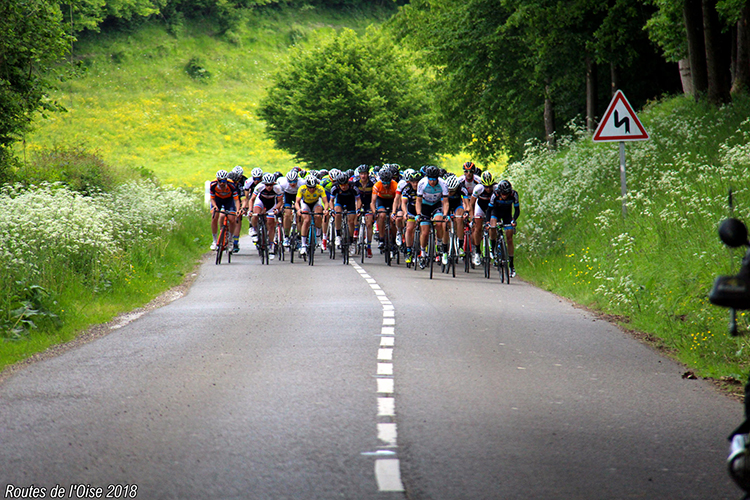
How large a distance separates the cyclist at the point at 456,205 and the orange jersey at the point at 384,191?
2.05 m

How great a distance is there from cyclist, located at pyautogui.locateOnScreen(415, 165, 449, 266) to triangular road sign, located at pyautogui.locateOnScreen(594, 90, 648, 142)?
13.7 ft

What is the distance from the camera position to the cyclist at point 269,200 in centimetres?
2239

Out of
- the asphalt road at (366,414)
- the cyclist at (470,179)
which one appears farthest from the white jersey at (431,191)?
the asphalt road at (366,414)

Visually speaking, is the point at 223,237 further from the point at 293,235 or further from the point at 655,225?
the point at 655,225

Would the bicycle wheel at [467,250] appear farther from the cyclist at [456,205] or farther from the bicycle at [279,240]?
the bicycle at [279,240]

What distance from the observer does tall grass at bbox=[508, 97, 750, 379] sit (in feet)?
34.3

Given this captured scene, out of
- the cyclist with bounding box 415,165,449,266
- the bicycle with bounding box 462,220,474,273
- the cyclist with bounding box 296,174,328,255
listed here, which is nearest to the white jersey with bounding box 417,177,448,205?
the cyclist with bounding box 415,165,449,266

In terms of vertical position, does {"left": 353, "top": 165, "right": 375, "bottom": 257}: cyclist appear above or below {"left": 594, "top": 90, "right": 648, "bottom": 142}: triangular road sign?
below

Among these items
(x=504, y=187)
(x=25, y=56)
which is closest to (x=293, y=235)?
(x=504, y=187)

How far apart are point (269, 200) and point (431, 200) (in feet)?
15.7

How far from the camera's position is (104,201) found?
77.4 ft

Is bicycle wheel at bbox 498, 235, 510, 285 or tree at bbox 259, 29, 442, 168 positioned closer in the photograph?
bicycle wheel at bbox 498, 235, 510, 285

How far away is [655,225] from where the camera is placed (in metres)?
14.6

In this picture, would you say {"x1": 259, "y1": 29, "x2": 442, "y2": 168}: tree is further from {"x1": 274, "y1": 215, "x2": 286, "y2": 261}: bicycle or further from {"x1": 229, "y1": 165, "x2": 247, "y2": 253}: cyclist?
{"x1": 274, "y1": 215, "x2": 286, "y2": 261}: bicycle
